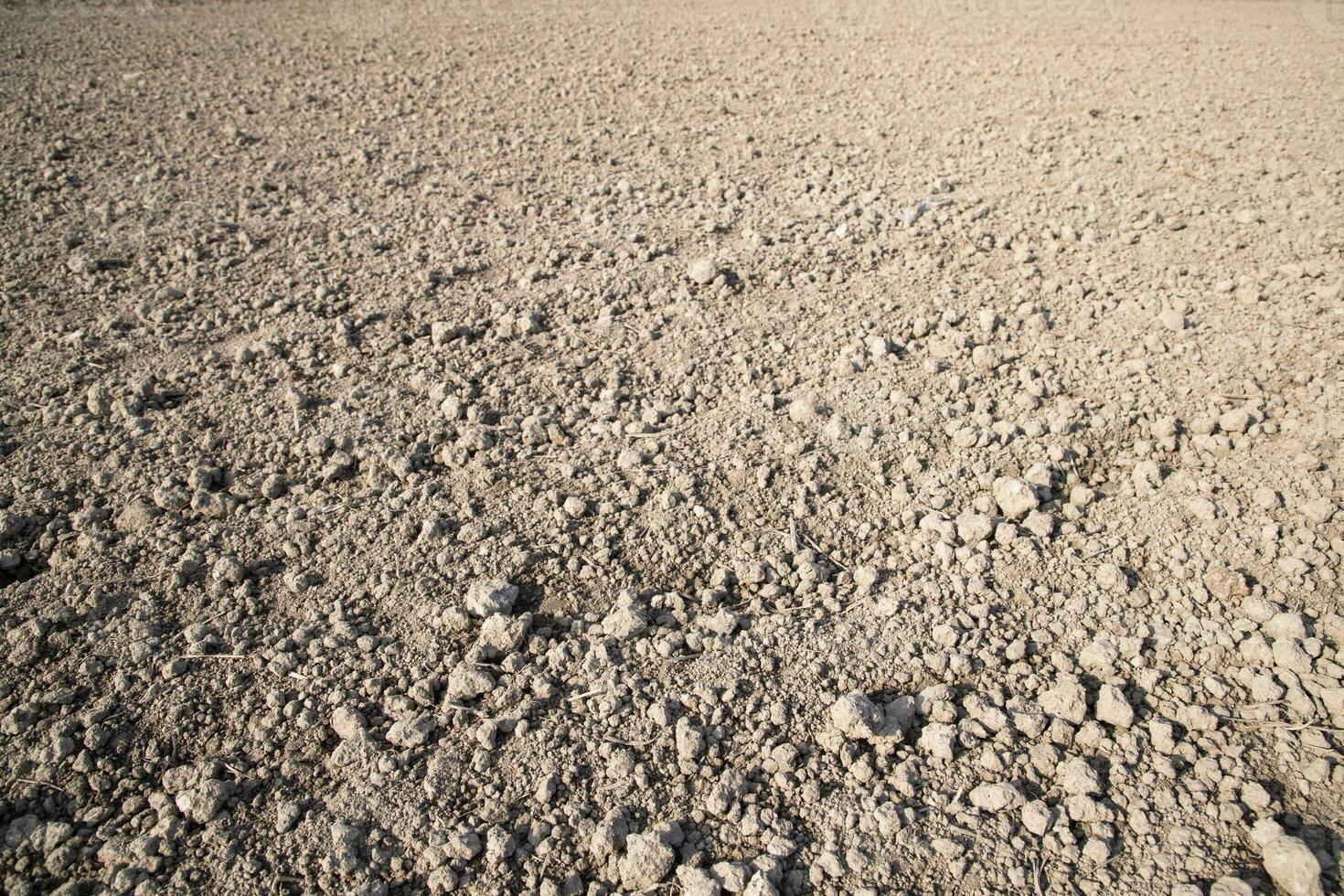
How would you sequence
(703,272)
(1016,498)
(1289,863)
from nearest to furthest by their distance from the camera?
(1289,863) < (1016,498) < (703,272)

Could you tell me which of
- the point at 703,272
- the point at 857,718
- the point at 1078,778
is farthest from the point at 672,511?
the point at 703,272

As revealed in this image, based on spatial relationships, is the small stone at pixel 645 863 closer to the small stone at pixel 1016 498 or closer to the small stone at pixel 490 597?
the small stone at pixel 490 597

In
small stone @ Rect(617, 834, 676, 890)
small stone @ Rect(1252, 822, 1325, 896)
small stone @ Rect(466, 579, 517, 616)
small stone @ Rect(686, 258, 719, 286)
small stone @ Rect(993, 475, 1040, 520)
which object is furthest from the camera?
small stone @ Rect(686, 258, 719, 286)

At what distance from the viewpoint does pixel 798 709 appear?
2154mm

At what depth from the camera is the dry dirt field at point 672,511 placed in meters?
1.92

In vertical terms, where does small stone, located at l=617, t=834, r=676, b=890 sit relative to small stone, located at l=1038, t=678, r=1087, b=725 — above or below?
below

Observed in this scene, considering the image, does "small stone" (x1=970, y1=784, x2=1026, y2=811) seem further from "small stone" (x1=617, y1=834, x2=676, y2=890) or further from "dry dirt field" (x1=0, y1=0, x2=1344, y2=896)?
"small stone" (x1=617, y1=834, x2=676, y2=890)

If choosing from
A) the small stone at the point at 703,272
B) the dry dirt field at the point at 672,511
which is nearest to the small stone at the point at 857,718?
the dry dirt field at the point at 672,511

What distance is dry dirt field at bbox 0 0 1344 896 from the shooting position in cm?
192

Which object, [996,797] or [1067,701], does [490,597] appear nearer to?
[996,797]

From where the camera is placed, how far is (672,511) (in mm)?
2703

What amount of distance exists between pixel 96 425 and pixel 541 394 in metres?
1.63

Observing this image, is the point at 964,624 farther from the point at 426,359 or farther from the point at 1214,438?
the point at 426,359

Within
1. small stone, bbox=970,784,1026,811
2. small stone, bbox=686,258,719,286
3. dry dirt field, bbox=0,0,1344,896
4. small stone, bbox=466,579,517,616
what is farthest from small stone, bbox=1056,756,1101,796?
small stone, bbox=686,258,719,286
